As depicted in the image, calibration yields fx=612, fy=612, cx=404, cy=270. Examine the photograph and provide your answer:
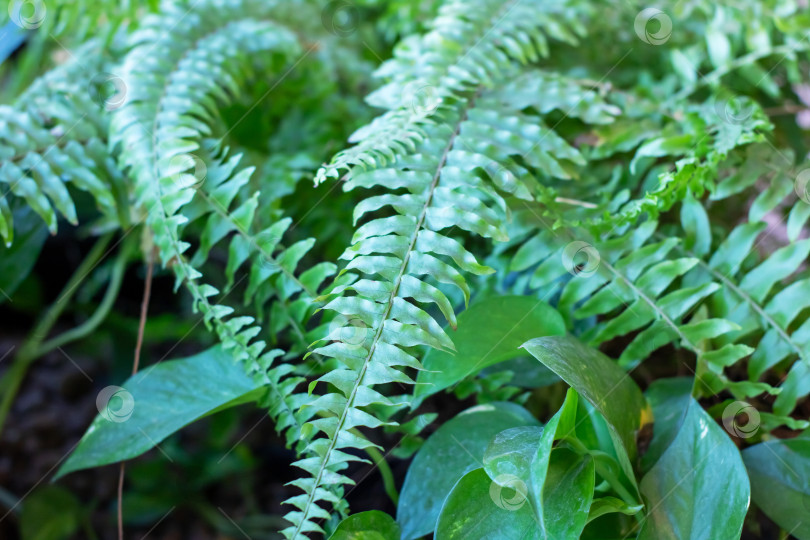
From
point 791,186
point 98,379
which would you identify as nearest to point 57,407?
point 98,379

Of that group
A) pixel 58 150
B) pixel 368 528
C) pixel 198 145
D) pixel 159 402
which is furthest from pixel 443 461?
pixel 58 150

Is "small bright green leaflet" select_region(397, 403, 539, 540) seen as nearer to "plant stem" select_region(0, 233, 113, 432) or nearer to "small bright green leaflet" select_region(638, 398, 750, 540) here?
"small bright green leaflet" select_region(638, 398, 750, 540)

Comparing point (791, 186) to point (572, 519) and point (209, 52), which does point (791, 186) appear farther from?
point (209, 52)

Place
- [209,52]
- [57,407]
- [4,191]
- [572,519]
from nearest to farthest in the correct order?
[572,519] → [4,191] → [209,52] → [57,407]

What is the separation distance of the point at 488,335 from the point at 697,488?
0.24 meters

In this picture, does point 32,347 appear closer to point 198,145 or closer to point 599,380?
point 198,145

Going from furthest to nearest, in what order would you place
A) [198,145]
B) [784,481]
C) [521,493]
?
1. [198,145]
2. [784,481]
3. [521,493]

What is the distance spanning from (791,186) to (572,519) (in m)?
0.54

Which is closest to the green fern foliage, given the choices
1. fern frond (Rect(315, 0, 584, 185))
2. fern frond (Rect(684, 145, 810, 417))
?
fern frond (Rect(315, 0, 584, 185))

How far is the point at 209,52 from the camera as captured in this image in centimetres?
90

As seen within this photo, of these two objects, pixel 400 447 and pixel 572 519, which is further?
pixel 400 447

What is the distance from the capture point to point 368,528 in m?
0.58

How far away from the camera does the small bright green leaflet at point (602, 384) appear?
52 cm

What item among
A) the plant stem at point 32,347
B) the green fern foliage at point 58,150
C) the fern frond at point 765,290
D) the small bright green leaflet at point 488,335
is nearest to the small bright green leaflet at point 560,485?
the small bright green leaflet at point 488,335
